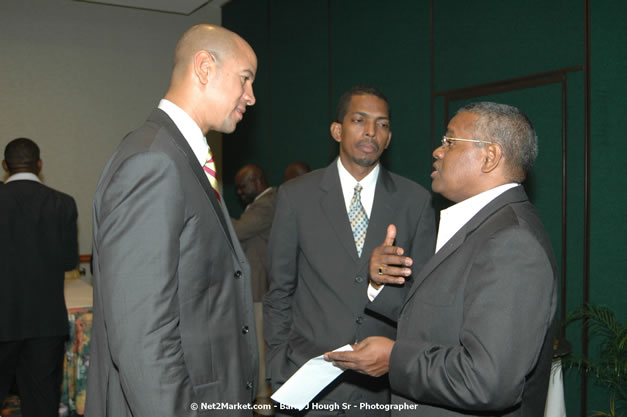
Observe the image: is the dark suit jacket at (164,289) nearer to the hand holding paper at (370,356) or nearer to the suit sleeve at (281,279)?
the hand holding paper at (370,356)

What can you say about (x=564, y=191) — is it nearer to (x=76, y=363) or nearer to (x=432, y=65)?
(x=432, y=65)

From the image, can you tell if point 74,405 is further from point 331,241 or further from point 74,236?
point 331,241

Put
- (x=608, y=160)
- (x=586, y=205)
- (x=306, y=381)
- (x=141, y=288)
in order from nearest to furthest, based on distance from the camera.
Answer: (x=141, y=288) → (x=306, y=381) → (x=608, y=160) → (x=586, y=205)

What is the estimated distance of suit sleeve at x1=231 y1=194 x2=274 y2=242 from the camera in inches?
175

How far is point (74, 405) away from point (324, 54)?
4044 millimetres

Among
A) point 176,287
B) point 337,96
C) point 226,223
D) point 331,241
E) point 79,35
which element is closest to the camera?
point 176,287

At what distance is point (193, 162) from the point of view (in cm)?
148

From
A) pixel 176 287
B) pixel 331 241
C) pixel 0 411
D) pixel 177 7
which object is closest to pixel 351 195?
pixel 331 241

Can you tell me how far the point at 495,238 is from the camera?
1.40 metres

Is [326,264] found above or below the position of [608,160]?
below

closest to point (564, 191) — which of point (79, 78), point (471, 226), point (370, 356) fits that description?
point (471, 226)

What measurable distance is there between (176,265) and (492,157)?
96 cm

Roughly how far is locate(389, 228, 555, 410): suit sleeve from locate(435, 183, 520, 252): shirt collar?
25cm

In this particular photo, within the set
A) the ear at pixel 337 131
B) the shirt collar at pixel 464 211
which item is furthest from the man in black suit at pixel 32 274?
the shirt collar at pixel 464 211
